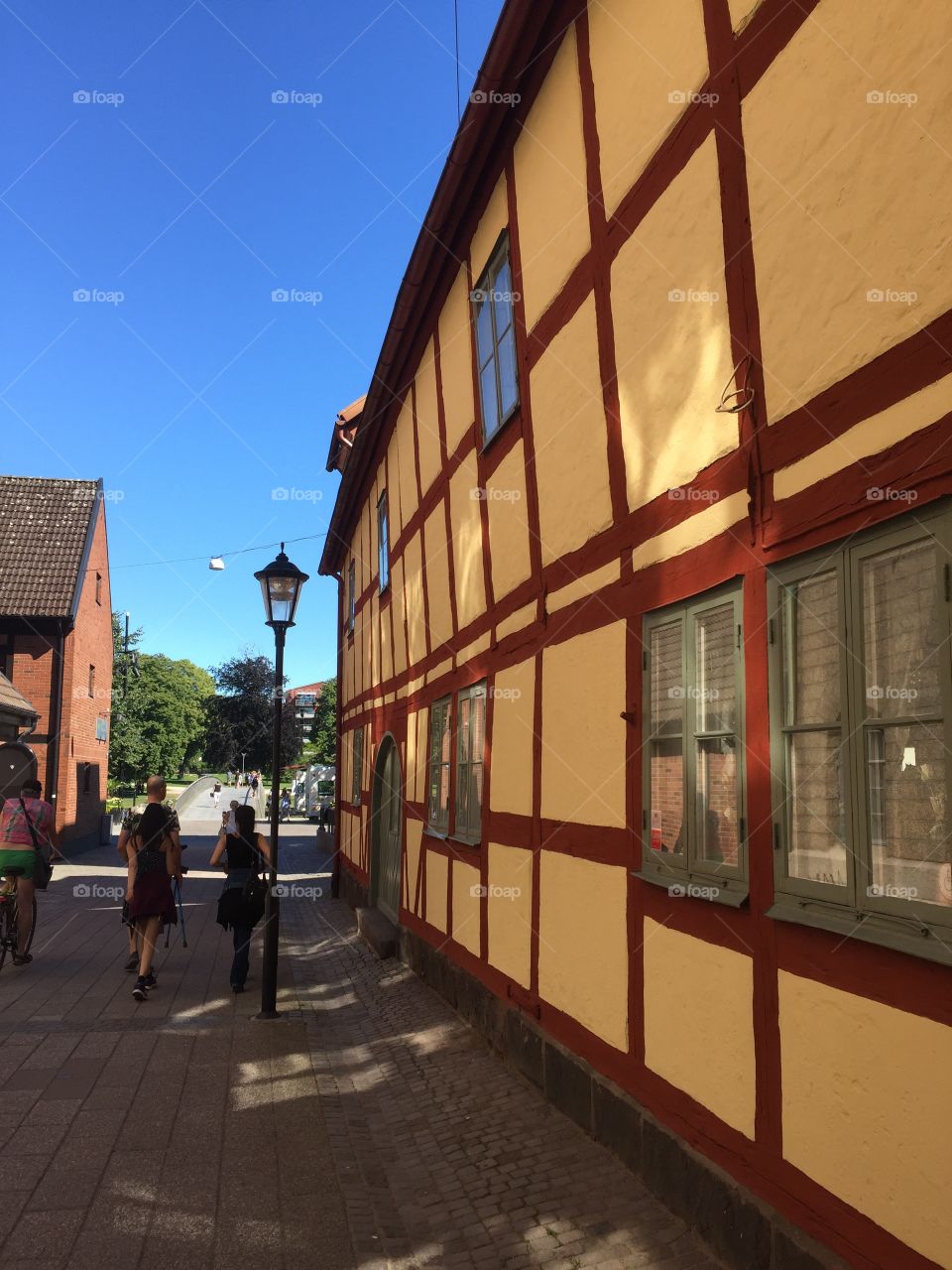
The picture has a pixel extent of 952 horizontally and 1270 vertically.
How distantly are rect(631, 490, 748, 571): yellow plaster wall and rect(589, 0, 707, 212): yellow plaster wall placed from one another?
181 cm

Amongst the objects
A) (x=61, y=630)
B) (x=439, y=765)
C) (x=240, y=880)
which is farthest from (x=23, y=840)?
(x=61, y=630)

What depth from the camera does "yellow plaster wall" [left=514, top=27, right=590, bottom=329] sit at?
5895 mm

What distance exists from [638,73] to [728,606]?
9.23ft

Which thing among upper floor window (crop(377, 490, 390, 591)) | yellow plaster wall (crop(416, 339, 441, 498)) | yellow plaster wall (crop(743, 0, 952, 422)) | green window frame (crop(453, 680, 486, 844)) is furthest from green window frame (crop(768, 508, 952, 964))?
upper floor window (crop(377, 490, 390, 591))

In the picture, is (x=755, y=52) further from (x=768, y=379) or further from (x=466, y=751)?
(x=466, y=751)

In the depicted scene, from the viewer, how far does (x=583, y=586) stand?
5.75 m

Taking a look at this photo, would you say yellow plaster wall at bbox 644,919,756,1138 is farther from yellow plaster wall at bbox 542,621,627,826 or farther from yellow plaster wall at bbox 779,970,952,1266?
yellow plaster wall at bbox 542,621,627,826

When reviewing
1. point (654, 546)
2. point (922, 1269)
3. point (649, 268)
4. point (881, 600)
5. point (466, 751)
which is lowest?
point (922, 1269)

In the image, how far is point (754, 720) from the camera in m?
3.77

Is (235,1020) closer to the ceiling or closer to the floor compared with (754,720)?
closer to the floor

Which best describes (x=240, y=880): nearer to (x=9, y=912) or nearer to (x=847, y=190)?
(x=9, y=912)

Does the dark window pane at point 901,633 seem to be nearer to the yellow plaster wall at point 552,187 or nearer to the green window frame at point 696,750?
the green window frame at point 696,750

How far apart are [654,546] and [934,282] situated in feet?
6.69

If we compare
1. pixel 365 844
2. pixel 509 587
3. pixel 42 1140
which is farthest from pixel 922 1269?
pixel 365 844
